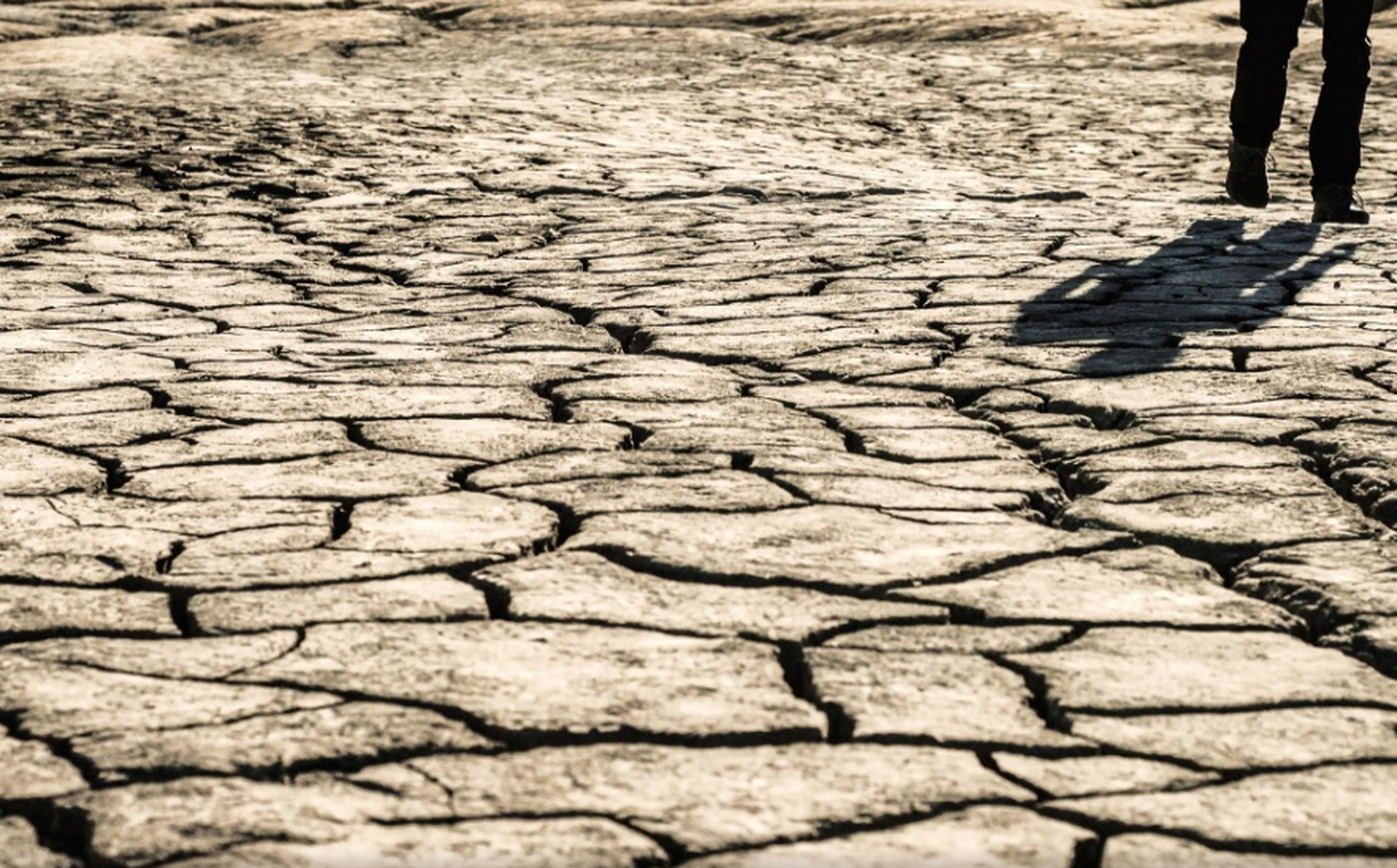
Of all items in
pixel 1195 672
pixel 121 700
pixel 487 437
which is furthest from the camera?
pixel 487 437

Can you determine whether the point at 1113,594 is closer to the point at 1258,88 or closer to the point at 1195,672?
the point at 1195,672

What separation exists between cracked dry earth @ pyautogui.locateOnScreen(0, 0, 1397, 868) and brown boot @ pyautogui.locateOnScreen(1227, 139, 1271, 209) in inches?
5.1

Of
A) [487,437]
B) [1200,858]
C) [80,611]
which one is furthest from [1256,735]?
[487,437]

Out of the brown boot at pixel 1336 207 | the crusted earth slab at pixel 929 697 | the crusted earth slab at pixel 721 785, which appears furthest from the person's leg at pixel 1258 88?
the crusted earth slab at pixel 721 785

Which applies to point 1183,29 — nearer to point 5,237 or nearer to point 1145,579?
point 5,237

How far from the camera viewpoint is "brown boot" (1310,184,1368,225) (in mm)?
5500

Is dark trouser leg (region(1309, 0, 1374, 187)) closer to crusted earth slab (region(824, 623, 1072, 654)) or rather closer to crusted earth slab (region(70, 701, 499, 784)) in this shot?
crusted earth slab (region(824, 623, 1072, 654))

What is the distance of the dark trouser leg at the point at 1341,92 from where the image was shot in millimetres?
5152

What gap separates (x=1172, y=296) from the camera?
4348 millimetres

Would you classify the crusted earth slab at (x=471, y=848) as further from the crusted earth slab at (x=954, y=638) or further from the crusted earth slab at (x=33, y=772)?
the crusted earth slab at (x=954, y=638)

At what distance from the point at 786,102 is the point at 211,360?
5692mm

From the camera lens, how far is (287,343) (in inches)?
155

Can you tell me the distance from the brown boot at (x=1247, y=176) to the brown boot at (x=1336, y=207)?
250 mm

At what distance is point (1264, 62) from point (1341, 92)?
0.80ft
